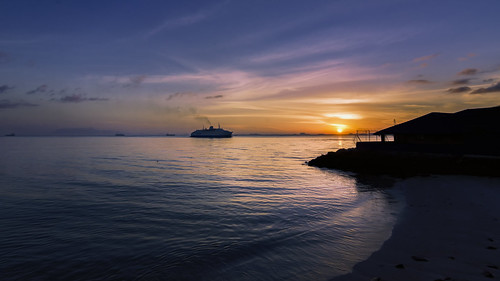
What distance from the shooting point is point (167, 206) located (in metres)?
15.3

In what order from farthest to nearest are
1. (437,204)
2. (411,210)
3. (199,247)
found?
(437,204) → (411,210) → (199,247)

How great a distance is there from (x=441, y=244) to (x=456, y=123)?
32404mm

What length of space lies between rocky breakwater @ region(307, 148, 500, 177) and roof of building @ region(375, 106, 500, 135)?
3415mm

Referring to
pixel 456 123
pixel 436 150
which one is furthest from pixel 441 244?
pixel 456 123

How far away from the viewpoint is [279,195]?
18.4m

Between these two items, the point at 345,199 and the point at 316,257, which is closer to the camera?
the point at 316,257

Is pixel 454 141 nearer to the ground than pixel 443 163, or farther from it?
farther from it

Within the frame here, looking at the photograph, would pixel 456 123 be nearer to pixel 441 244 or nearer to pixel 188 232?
pixel 441 244

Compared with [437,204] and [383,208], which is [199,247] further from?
[437,204]

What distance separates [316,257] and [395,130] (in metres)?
35.0

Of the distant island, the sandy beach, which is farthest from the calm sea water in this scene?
the distant island

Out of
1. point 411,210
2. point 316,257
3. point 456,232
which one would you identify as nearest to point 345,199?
point 411,210

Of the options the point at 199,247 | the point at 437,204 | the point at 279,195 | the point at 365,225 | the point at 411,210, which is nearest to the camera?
the point at 199,247

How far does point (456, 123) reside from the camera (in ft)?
107
